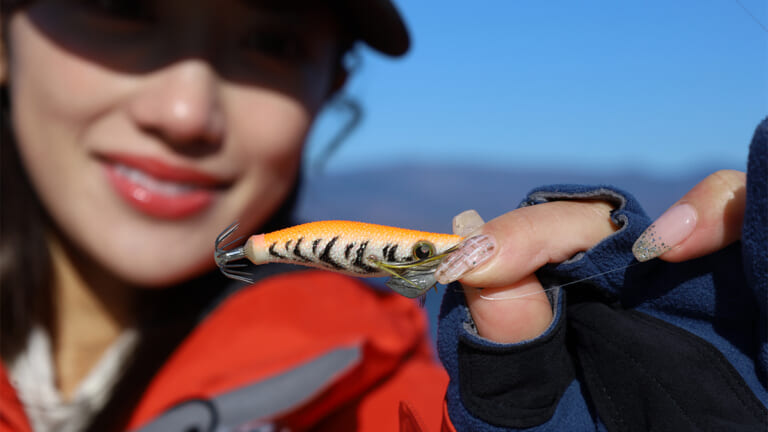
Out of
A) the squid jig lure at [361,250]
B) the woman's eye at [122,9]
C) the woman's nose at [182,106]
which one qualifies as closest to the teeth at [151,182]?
the woman's nose at [182,106]

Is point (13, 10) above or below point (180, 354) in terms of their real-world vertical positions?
above

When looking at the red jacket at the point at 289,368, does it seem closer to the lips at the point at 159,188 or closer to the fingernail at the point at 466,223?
the lips at the point at 159,188

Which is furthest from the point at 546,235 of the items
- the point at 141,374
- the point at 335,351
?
the point at 141,374

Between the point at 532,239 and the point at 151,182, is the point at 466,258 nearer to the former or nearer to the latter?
the point at 532,239

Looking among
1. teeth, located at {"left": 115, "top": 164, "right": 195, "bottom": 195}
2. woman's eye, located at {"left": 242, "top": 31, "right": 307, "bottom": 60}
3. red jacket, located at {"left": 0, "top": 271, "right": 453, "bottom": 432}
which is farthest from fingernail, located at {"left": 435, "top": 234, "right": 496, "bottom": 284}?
woman's eye, located at {"left": 242, "top": 31, "right": 307, "bottom": 60}

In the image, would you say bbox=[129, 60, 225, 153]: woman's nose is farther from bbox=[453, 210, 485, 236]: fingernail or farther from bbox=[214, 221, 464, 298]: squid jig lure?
bbox=[453, 210, 485, 236]: fingernail

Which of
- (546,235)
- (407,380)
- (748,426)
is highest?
(546,235)

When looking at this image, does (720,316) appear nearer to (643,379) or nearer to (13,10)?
(643,379)
